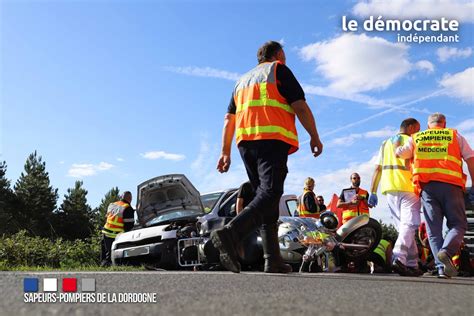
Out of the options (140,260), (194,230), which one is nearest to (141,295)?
(194,230)

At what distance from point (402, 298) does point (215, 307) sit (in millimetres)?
1132

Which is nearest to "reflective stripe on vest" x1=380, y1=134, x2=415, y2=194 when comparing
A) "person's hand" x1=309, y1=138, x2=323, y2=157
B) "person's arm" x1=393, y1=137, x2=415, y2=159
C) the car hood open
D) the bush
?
"person's arm" x1=393, y1=137, x2=415, y2=159

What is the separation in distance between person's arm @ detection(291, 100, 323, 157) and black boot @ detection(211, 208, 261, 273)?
938mm

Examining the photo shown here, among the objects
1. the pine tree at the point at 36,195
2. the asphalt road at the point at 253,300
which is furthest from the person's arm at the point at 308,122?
the pine tree at the point at 36,195

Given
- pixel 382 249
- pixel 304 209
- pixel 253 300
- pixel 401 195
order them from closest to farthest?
pixel 253 300
pixel 401 195
pixel 382 249
pixel 304 209

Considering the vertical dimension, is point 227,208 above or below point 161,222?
above

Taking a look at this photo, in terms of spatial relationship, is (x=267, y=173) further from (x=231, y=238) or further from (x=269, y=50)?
(x=269, y=50)

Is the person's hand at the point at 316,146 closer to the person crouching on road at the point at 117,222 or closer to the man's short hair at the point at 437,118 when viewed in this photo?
the man's short hair at the point at 437,118

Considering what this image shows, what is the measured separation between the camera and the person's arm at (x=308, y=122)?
5.06 m

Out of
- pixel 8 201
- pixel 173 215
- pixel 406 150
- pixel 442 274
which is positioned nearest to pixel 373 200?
pixel 406 150

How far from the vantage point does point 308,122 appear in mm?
5070

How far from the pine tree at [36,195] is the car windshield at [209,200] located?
49578 mm

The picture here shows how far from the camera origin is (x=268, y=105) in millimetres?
5082

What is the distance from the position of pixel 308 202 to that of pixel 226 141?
15.9 ft
